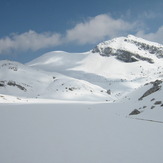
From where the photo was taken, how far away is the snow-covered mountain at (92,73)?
59469mm

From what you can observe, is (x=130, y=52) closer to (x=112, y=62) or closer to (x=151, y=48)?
(x=112, y=62)

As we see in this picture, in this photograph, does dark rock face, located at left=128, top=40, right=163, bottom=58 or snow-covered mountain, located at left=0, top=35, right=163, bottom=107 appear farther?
dark rock face, located at left=128, top=40, right=163, bottom=58

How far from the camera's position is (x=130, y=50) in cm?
15900

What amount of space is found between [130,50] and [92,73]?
58.8 metres

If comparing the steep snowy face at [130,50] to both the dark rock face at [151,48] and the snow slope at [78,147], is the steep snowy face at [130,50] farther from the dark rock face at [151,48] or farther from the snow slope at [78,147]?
the snow slope at [78,147]

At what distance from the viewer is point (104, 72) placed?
120m

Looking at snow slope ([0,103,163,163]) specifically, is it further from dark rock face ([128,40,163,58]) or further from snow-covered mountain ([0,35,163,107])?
dark rock face ([128,40,163,58])

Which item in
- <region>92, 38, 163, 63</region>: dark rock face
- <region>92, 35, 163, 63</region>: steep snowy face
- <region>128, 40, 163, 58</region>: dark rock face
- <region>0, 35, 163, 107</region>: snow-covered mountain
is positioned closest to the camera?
<region>0, 35, 163, 107</region>: snow-covered mountain

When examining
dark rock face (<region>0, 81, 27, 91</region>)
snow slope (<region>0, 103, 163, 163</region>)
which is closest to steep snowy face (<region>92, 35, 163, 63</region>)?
dark rock face (<region>0, 81, 27, 91</region>)

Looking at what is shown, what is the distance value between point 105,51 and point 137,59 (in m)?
28.3

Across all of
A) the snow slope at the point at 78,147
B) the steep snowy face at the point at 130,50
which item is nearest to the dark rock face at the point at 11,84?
the snow slope at the point at 78,147

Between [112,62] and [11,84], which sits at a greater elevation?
[112,62]

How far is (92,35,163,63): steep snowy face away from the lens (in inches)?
5994

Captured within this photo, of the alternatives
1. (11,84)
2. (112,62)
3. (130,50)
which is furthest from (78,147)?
(130,50)
